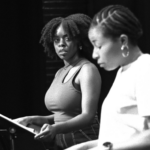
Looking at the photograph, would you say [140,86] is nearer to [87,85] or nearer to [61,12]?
[87,85]

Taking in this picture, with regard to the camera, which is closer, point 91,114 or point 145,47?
point 91,114

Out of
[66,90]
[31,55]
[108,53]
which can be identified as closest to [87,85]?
[66,90]

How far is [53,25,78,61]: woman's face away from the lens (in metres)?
3.26

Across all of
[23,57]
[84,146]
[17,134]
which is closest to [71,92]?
[17,134]

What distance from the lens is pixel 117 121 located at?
196cm

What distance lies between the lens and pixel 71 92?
3082 mm

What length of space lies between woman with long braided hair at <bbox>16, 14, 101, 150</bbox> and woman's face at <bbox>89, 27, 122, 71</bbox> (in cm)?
86

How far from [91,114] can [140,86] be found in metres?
1.13

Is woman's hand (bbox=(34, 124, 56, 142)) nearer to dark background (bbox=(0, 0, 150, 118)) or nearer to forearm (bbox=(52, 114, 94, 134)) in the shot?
forearm (bbox=(52, 114, 94, 134))

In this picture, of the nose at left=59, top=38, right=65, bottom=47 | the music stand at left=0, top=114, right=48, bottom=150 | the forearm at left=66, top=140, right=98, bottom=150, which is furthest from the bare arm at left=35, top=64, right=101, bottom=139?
the forearm at left=66, top=140, right=98, bottom=150

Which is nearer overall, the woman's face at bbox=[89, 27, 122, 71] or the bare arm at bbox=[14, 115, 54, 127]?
the woman's face at bbox=[89, 27, 122, 71]

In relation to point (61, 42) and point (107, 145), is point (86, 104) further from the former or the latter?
point (107, 145)

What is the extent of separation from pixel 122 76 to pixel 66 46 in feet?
4.19

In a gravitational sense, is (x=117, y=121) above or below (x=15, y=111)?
above
